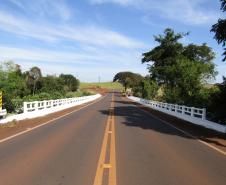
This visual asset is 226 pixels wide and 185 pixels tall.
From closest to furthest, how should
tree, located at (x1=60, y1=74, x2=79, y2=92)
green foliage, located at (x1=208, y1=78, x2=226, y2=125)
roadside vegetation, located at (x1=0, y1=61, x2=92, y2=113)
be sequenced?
1. green foliage, located at (x1=208, y1=78, x2=226, y2=125)
2. roadside vegetation, located at (x1=0, y1=61, x2=92, y2=113)
3. tree, located at (x1=60, y1=74, x2=79, y2=92)

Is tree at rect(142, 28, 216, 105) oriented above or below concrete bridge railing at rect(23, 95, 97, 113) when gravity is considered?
above

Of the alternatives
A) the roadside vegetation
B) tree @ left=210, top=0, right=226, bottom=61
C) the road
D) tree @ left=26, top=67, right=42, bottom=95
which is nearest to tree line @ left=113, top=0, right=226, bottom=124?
tree @ left=210, top=0, right=226, bottom=61

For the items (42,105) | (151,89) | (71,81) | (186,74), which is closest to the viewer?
(42,105)

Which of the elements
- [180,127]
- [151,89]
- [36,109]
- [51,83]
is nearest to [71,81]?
[51,83]

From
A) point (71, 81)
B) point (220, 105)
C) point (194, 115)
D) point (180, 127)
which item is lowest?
point (180, 127)

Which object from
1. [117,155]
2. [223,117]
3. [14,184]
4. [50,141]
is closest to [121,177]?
[14,184]

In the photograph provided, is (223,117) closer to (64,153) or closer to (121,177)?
(64,153)

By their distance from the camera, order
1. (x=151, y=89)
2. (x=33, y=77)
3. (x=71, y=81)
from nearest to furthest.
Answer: (x=151, y=89)
(x=33, y=77)
(x=71, y=81)

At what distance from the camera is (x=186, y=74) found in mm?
54688

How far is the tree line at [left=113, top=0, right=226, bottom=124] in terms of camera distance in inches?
978

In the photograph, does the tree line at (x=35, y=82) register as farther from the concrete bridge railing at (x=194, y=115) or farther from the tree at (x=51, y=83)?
the concrete bridge railing at (x=194, y=115)

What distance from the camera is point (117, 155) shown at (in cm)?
1190

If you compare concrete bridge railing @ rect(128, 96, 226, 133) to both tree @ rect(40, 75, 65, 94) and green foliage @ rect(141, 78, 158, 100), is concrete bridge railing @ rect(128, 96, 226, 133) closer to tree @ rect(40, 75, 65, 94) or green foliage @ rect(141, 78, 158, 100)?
green foliage @ rect(141, 78, 158, 100)

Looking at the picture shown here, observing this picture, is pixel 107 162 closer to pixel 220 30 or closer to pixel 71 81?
pixel 220 30
